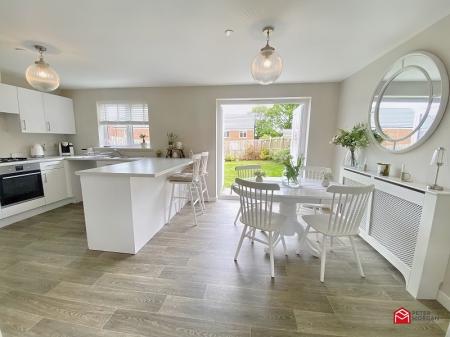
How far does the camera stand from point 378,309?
1.46 metres

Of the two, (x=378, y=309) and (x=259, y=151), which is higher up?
(x=259, y=151)

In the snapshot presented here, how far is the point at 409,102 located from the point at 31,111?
17.2 feet

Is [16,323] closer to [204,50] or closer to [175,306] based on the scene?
[175,306]

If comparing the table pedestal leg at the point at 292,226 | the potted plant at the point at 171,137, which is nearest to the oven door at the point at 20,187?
the potted plant at the point at 171,137

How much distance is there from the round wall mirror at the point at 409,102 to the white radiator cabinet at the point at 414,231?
45 cm

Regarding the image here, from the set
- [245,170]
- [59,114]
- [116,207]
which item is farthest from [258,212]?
[59,114]

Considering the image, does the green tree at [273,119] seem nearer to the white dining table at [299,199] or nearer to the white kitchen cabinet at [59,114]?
the white dining table at [299,199]

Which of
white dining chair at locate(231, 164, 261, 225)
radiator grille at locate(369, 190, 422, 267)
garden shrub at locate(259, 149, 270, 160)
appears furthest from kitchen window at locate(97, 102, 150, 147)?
radiator grille at locate(369, 190, 422, 267)

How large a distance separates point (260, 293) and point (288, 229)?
867 mm

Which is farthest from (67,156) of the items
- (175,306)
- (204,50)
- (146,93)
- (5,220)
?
(175,306)

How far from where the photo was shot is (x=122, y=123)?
4.09 metres

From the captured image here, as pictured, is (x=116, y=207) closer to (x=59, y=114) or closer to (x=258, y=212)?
(x=258, y=212)

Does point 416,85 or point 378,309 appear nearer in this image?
point 378,309

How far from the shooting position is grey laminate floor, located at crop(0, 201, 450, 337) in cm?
131
